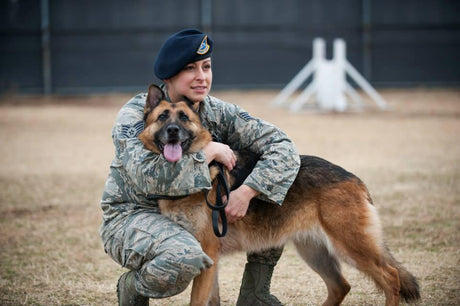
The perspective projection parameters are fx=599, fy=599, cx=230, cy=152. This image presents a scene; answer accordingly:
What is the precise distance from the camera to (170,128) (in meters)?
3.13

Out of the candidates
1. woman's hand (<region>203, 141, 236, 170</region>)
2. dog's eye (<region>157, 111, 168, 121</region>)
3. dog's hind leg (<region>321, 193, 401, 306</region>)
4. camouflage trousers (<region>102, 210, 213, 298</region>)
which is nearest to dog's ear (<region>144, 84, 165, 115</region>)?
dog's eye (<region>157, 111, 168, 121</region>)

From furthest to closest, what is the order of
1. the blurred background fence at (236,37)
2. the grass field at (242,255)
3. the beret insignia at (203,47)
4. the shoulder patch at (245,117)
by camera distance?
the blurred background fence at (236,37) → the grass field at (242,255) → the shoulder patch at (245,117) → the beret insignia at (203,47)

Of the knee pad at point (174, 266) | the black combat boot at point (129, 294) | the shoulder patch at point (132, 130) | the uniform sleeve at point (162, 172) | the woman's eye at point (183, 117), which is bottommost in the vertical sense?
the black combat boot at point (129, 294)

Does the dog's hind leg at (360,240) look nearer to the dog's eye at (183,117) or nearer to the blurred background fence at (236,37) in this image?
the dog's eye at (183,117)

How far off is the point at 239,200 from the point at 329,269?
0.86 m

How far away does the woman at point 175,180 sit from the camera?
3.08 meters

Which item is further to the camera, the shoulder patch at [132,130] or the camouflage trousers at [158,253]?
the shoulder patch at [132,130]

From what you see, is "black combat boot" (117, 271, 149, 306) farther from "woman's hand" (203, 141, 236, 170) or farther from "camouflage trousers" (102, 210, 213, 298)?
Result: "woman's hand" (203, 141, 236, 170)

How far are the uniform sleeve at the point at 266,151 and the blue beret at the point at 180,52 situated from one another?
16.5 inches

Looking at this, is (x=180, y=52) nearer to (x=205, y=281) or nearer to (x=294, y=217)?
(x=294, y=217)

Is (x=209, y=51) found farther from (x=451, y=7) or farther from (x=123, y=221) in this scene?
(x=451, y=7)

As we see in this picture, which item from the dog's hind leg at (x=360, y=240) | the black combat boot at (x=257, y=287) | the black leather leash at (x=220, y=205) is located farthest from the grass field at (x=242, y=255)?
the black leather leash at (x=220, y=205)

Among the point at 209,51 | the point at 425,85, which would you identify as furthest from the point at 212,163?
the point at 425,85

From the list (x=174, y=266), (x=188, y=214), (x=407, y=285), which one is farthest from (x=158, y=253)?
(x=407, y=285)
